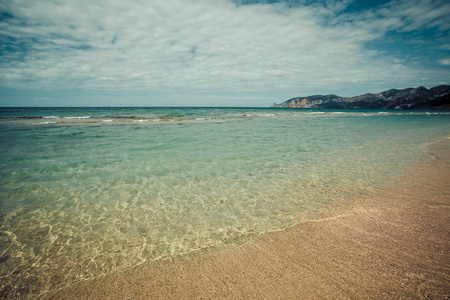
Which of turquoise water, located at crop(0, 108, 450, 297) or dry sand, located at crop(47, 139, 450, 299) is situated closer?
dry sand, located at crop(47, 139, 450, 299)

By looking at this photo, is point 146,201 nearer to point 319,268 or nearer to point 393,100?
point 319,268

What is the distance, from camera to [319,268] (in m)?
2.95

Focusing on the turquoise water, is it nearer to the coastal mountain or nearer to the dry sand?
the dry sand

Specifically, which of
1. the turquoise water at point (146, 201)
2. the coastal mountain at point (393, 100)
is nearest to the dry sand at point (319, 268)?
the turquoise water at point (146, 201)

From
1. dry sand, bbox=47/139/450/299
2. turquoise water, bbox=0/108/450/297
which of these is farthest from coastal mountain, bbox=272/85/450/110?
dry sand, bbox=47/139/450/299

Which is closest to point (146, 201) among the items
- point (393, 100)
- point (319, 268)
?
point (319, 268)

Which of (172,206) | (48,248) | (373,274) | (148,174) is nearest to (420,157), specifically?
(373,274)

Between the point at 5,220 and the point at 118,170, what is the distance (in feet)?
11.0

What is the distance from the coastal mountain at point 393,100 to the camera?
103 meters

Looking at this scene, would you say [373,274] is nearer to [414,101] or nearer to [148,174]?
[148,174]

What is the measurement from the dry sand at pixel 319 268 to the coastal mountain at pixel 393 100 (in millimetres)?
136214

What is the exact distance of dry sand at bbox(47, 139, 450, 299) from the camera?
2607mm

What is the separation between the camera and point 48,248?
353 cm

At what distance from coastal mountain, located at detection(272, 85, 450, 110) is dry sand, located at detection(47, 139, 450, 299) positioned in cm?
13621
